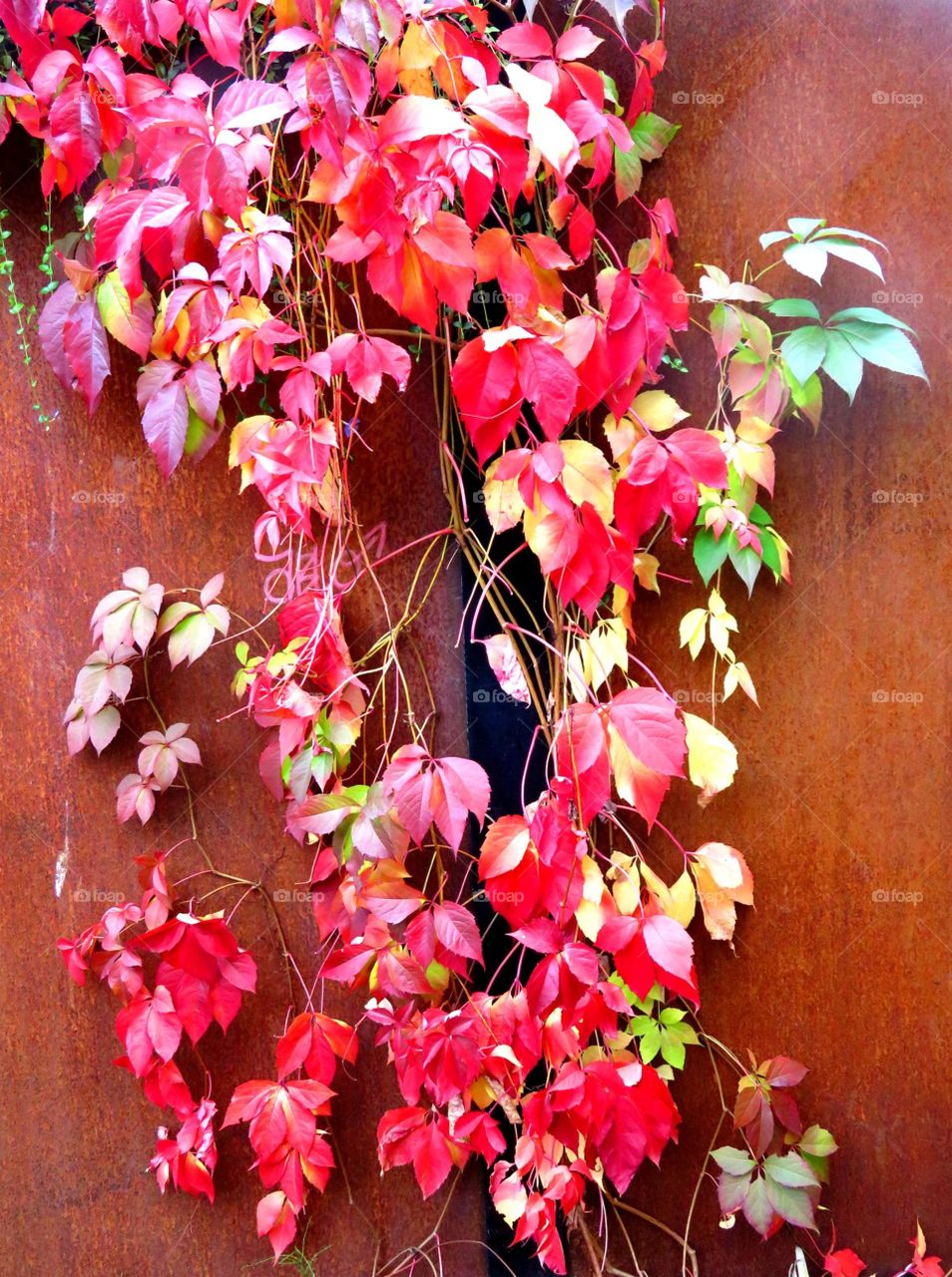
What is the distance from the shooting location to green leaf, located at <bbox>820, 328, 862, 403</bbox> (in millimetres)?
1178

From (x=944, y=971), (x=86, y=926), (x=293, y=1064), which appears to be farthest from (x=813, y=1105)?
(x=86, y=926)

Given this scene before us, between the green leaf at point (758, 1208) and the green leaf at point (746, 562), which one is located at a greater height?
the green leaf at point (746, 562)

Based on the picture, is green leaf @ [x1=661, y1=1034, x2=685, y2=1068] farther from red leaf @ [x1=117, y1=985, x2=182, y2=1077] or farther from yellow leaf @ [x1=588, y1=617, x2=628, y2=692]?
red leaf @ [x1=117, y1=985, x2=182, y2=1077]

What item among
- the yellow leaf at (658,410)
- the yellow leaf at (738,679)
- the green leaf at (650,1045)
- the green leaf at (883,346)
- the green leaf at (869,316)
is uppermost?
the green leaf at (869,316)

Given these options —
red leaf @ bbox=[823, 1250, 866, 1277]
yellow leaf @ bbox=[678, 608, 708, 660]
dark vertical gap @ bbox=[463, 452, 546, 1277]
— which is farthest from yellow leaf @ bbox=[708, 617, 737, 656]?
red leaf @ bbox=[823, 1250, 866, 1277]

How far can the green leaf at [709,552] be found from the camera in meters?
1.27

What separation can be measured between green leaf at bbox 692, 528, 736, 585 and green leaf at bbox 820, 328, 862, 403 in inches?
9.3

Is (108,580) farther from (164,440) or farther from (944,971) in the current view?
(944,971)

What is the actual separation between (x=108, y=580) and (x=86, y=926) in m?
0.50

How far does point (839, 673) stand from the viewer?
1340mm

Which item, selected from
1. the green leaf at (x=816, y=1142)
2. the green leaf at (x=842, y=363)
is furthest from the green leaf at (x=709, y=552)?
the green leaf at (x=816, y=1142)

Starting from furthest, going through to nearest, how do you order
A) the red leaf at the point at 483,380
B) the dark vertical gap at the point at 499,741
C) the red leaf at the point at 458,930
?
the dark vertical gap at the point at 499,741, the red leaf at the point at 458,930, the red leaf at the point at 483,380

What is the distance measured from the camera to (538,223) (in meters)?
1.24

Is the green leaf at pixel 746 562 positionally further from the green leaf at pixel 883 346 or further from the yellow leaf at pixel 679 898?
the yellow leaf at pixel 679 898
